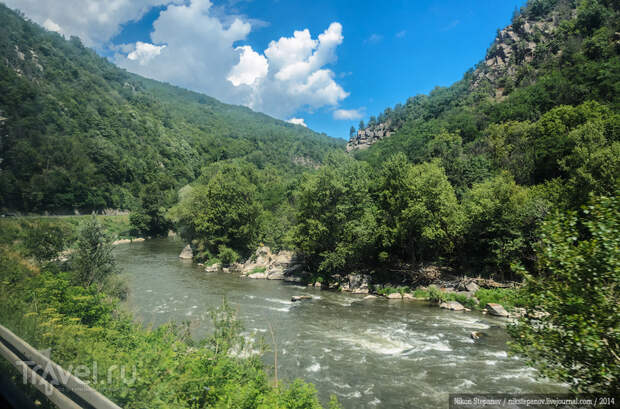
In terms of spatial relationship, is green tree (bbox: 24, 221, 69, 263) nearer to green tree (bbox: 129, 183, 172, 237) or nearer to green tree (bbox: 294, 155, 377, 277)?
green tree (bbox: 294, 155, 377, 277)

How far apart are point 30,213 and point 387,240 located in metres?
28.2

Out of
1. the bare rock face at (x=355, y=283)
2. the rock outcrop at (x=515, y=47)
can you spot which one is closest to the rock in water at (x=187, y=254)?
the bare rock face at (x=355, y=283)

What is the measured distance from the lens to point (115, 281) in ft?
61.5

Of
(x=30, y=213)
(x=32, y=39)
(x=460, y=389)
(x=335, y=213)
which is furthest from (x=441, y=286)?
(x=32, y=39)

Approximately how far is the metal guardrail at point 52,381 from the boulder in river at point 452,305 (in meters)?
26.5

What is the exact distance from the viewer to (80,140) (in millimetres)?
71500

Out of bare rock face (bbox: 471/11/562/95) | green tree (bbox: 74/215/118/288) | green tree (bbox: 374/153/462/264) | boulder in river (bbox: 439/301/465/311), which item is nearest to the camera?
green tree (bbox: 74/215/118/288)

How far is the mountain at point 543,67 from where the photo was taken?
182 feet

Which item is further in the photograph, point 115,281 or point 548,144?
point 548,144

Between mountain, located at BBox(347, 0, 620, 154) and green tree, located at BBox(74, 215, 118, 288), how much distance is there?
60946 millimetres

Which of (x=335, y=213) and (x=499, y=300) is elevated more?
(x=335, y=213)

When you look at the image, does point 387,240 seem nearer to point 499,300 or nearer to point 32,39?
point 499,300

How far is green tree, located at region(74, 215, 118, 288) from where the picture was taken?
56.9ft

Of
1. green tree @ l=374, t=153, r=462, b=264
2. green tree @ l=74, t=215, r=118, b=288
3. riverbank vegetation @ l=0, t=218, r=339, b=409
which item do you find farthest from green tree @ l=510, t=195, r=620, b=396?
green tree @ l=374, t=153, r=462, b=264
